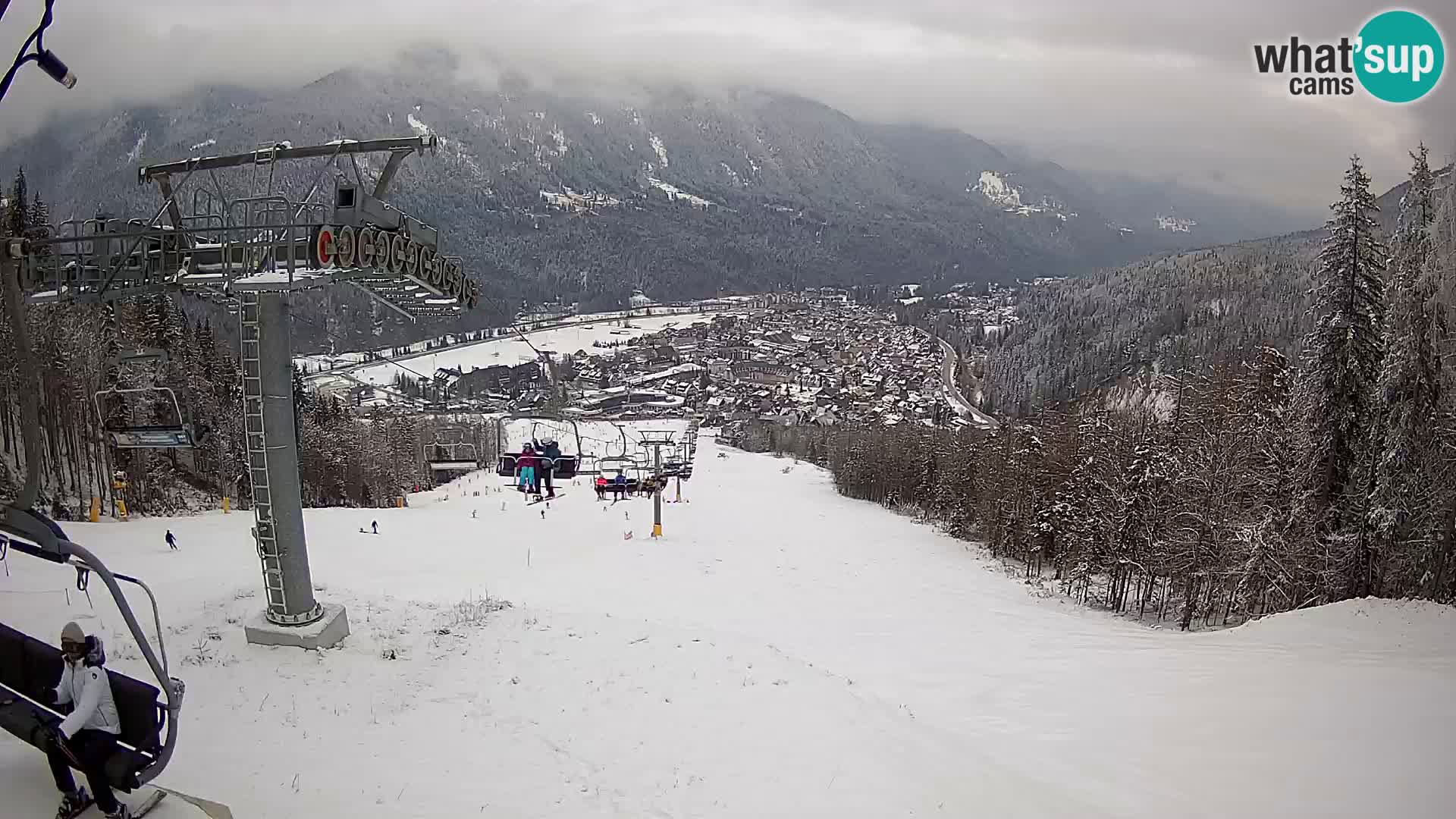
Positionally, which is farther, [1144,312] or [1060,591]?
[1144,312]

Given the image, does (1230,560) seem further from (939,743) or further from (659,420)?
(659,420)

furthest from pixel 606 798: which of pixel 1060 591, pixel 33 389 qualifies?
pixel 1060 591

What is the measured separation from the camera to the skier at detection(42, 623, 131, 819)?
5078 millimetres

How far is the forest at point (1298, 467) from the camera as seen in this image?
1728 centimetres

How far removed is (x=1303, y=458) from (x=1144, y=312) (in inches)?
6977

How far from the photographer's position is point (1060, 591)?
2945 centimetres

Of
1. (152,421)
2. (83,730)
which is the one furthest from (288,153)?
(152,421)

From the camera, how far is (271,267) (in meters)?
9.04

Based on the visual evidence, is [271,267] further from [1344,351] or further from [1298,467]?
[1298,467]

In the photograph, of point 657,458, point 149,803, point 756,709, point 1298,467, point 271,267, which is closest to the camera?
point 149,803

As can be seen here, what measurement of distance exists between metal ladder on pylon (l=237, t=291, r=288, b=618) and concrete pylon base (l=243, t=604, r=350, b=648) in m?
0.22

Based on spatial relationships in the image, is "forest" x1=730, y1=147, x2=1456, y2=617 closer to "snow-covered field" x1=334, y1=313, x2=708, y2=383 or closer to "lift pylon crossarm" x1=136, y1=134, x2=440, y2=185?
"snow-covered field" x1=334, y1=313, x2=708, y2=383

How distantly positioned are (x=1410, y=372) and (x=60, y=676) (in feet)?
79.2

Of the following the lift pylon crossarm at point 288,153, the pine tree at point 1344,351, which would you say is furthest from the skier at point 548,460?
the pine tree at point 1344,351
